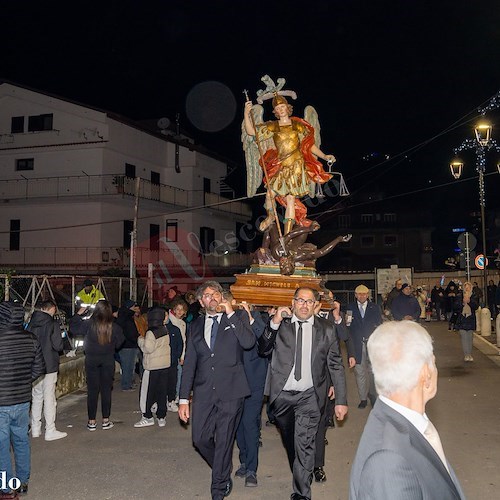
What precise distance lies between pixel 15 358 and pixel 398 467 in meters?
4.19

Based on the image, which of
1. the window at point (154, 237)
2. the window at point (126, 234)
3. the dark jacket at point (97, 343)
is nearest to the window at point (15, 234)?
the window at point (126, 234)

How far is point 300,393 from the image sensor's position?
501 centimetres

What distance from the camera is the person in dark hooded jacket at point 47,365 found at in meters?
7.02

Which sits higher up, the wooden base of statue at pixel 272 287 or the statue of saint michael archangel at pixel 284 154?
the statue of saint michael archangel at pixel 284 154

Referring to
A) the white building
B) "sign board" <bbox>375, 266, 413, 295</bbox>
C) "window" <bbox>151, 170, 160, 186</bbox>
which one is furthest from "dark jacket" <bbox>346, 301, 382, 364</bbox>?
"window" <bbox>151, 170, 160, 186</bbox>

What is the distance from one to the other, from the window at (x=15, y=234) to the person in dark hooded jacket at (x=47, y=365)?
2379 cm

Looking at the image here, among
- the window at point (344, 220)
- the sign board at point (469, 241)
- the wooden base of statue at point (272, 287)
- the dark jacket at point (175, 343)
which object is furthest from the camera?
the window at point (344, 220)

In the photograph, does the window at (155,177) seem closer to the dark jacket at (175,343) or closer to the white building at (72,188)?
the white building at (72,188)

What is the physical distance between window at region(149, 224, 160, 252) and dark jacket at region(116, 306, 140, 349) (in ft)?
69.2

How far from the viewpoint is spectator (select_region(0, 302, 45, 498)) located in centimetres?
496

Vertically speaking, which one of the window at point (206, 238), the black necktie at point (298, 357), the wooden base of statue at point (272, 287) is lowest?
the black necktie at point (298, 357)

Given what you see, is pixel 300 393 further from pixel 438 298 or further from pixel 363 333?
pixel 438 298

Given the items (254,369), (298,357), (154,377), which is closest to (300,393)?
(298,357)

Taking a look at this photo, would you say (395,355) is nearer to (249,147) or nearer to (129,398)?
(249,147)
